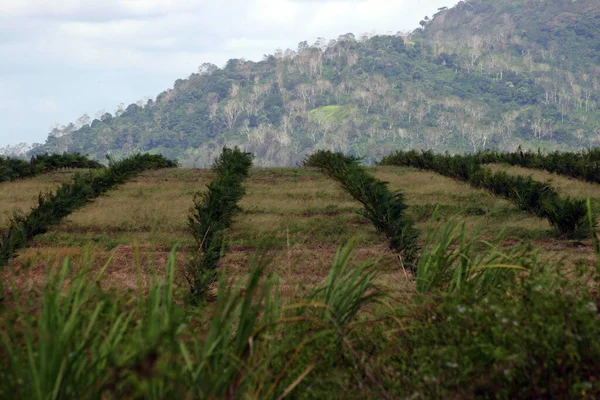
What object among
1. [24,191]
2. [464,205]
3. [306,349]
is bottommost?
[464,205]

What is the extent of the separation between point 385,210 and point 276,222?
383 cm

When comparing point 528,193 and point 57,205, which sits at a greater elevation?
point 57,205

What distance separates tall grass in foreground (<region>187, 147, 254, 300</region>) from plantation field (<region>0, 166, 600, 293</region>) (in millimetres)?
418

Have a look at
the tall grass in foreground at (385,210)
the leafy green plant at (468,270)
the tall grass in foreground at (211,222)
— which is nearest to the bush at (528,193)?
the tall grass in foreground at (385,210)

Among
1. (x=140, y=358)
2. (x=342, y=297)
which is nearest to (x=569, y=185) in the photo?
(x=342, y=297)

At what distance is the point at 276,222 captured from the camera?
65.5ft

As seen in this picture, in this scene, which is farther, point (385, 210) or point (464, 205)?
point (464, 205)

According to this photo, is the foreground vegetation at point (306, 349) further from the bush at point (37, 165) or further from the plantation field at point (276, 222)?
the bush at point (37, 165)

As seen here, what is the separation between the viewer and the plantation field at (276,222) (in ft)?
45.6

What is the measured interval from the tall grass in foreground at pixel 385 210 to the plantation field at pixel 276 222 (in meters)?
0.32

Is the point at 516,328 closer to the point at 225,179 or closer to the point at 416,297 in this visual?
the point at 416,297

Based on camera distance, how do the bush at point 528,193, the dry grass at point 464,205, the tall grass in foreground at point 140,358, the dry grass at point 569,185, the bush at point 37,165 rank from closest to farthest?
the tall grass in foreground at point 140,358
the bush at point 528,193
the dry grass at point 464,205
the dry grass at point 569,185
the bush at point 37,165

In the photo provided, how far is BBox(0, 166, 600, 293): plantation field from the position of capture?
45.6 ft

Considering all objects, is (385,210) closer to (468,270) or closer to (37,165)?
(468,270)
